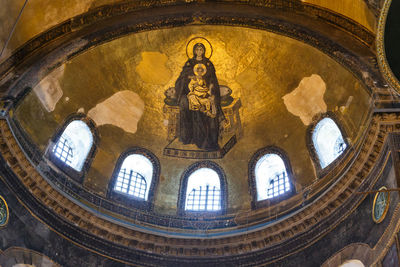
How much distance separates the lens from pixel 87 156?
18.2 m

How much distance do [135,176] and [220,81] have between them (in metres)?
4.24

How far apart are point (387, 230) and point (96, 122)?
972cm

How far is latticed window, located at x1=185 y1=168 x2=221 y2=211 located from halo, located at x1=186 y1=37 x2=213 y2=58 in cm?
381

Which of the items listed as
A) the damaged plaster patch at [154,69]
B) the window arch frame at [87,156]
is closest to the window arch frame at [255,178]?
the damaged plaster patch at [154,69]

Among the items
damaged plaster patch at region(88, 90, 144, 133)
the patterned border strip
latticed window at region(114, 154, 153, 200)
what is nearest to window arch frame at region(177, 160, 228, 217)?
latticed window at region(114, 154, 153, 200)

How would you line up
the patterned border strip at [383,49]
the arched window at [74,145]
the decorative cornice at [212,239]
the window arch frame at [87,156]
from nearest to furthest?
the patterned border strip at [383,49] < the decorative cornice at [212,239] < the window arch frame at [87,156] < the arched window at [74,145]

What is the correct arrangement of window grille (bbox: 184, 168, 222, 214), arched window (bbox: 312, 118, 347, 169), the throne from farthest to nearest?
the throne
window grille (bbox: 184, 168, 222, 214)
arched window (bbox: 312, 118, 347, 169)

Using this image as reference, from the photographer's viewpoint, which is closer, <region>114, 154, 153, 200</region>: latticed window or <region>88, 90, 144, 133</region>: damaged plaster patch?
<region>114, 154, 153, 200</region>: latticed window

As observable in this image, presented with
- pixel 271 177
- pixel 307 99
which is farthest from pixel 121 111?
pixel 307 99

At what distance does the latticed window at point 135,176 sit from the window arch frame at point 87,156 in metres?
1.07

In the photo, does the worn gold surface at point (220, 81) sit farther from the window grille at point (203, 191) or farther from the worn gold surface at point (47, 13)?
the worn gold surface at point (47, 13)

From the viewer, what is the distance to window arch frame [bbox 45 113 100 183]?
17203 millimetres

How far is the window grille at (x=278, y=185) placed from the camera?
58.7 ft

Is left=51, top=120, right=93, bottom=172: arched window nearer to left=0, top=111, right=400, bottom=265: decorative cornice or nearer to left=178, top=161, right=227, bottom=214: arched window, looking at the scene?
left=0, top=111, right=400, bottom=265: decorative cornice
